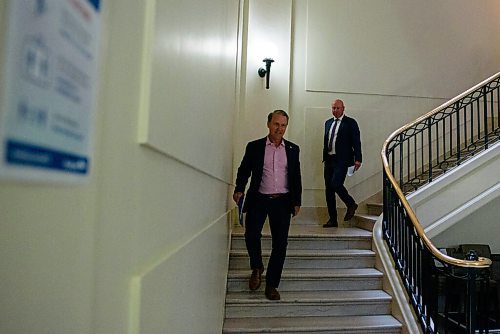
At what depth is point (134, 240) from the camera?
0.62 m

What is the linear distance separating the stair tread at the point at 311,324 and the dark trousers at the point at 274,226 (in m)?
0.29

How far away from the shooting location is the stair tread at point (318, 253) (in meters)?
3.76

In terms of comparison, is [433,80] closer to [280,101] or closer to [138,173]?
[280,101]

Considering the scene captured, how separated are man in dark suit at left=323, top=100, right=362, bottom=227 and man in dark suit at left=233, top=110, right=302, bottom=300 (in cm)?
161

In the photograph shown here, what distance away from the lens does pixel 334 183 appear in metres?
4.76

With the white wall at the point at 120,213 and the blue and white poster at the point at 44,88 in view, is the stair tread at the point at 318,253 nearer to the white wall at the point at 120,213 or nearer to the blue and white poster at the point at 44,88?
the white wall at the point at 120,213

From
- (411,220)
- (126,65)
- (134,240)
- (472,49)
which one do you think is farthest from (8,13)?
(472,49)

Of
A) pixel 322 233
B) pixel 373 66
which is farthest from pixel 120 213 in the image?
pixel 373 66

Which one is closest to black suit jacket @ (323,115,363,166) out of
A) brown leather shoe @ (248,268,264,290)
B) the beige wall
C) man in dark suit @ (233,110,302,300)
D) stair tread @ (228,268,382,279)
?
stair tread @ (228,268,382,279)

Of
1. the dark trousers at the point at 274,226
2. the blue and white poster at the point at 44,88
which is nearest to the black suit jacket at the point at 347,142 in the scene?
the dark trousers at the point at 274,226

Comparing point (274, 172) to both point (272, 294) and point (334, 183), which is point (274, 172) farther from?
point (334, 183)

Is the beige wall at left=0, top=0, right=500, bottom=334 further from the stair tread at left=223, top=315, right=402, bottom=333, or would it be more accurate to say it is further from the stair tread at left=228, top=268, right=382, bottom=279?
the stair tread at left=228, top=268, right=382, bottom=279

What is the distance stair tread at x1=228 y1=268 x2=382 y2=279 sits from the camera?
11.6 ft

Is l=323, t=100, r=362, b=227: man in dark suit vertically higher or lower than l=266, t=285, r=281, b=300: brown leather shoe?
higher
